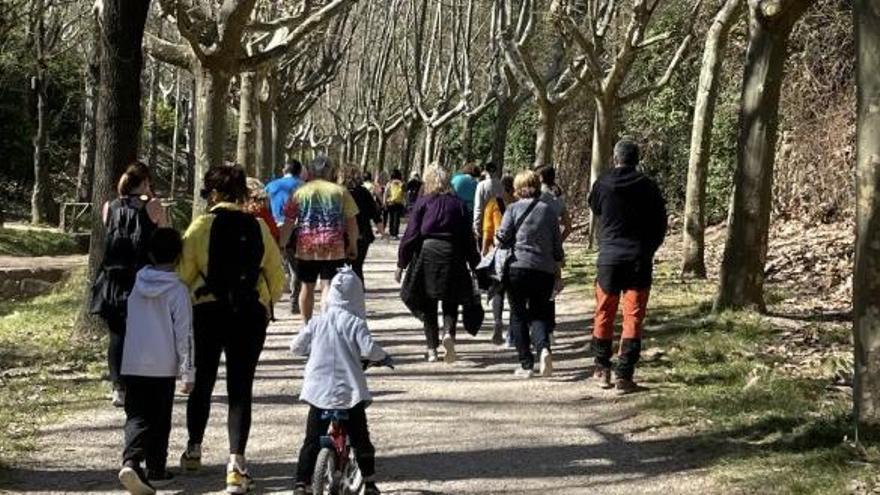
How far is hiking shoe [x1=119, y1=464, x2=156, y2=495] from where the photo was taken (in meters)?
6.84

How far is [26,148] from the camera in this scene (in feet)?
129

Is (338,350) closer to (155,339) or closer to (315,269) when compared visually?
(155,339)

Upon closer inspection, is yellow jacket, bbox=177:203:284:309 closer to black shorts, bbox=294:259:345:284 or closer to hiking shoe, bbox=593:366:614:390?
hiking shoe, bbox=593:366:614:390

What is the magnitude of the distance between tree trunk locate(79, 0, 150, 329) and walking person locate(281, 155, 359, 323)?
5.76ft

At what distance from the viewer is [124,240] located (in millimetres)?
8930

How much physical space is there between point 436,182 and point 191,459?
4.98 meters

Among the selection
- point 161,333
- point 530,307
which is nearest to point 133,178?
point 161,333

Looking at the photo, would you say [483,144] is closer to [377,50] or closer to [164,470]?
[377,50]

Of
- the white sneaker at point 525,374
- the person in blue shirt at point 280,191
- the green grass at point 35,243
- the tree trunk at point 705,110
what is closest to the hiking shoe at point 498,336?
the white sneaker at point 525,374

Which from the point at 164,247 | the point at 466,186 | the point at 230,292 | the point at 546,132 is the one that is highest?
the point at 546,132

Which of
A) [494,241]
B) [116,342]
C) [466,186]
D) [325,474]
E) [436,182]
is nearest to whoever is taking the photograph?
[325,474]

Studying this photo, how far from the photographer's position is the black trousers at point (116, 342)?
894 cm

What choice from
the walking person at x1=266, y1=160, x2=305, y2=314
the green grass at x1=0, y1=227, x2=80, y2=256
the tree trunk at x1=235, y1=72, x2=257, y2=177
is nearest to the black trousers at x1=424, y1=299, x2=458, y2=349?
the walking person at x1=266, y1=160, x2=305, y2=314

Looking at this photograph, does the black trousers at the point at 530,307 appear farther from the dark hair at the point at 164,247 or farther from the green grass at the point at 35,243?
the green grass at the point at 35,243
